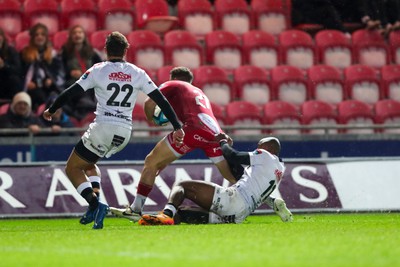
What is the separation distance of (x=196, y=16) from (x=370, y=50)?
126 inches

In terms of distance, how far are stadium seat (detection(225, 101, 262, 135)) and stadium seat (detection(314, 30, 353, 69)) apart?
2.47 m

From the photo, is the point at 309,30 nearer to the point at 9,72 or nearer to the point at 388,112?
the point at 388,112

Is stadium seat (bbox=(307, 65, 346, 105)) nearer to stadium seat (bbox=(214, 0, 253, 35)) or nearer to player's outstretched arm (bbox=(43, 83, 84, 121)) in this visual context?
stadium seat (bbox=(214, 0, 253, 35))

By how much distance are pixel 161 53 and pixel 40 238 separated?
829cm

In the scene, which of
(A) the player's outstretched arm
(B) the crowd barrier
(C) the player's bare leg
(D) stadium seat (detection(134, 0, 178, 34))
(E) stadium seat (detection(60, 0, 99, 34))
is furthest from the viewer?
(D) stadium seat (detection(134, 0, 178, 34))

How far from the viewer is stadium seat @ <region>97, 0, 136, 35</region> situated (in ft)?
56.7

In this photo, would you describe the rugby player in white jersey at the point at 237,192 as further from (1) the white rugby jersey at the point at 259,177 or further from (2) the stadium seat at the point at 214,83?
(2) the stadium seat at the point at 214,83

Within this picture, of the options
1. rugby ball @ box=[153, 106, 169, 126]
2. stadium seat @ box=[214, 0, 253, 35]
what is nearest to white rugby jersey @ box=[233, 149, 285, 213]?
rugby ball @ box=[153, 106, 169, 126]

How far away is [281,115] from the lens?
16.2 metres

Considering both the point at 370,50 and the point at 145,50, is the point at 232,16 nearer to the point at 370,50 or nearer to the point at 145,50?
the point at 145,50

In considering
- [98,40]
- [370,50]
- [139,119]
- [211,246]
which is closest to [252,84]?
[139,119]

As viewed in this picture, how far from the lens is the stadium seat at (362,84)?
17547 millimetres

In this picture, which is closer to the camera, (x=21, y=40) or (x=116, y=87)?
(x=116, y=87)

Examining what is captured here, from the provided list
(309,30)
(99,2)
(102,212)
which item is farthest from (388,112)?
(102,212)
